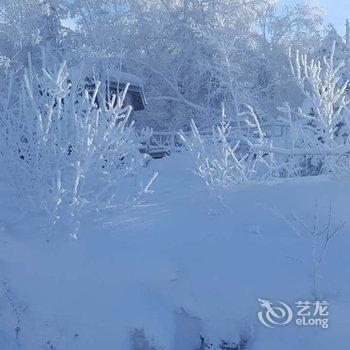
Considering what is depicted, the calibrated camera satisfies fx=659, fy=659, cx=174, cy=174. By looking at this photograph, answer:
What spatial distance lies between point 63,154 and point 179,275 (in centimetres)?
233

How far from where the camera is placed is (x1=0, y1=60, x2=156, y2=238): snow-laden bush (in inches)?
317

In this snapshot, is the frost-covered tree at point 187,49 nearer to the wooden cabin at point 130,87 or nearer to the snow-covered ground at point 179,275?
the wooden cabin at point 130,87

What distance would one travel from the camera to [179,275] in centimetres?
703

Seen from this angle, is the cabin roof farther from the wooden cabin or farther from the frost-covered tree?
the frost-covered tree

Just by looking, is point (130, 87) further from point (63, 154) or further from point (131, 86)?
point (63, 154)

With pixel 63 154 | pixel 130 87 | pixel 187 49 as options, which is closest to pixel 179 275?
pixel 63 154

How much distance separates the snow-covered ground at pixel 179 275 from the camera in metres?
6.40

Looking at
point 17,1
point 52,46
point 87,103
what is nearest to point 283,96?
point 52,46

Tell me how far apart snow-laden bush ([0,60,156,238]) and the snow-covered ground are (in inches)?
14.1

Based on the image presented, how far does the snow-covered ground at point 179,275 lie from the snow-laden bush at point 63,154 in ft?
1.17

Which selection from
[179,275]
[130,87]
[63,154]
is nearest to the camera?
[179,275]

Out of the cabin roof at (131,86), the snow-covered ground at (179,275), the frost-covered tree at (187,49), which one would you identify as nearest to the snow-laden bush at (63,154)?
the snow-covered ground at (179,275)

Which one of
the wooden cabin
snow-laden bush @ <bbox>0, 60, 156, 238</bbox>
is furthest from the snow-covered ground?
the wooden cabin

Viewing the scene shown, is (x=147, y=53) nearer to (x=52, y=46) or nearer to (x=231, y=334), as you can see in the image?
(x=52, y=46)
